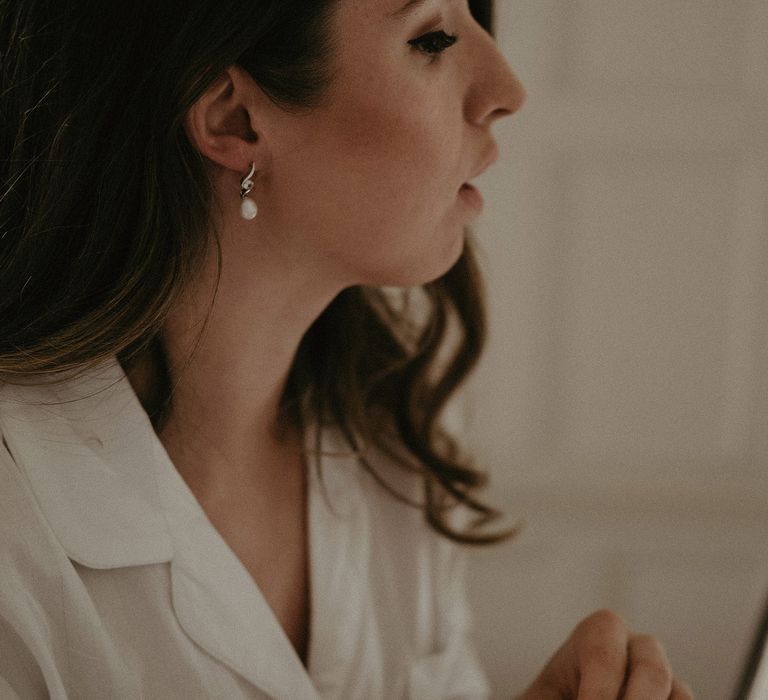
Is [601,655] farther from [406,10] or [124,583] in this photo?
[406,10]

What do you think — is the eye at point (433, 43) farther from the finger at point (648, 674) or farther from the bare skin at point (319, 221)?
the finger at point (648, 674)

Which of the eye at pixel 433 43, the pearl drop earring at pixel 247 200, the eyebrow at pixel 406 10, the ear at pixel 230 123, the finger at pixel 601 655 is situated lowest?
the finger at pixel 601 655

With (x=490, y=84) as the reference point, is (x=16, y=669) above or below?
below

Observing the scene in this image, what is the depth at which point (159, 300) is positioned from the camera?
2.91ft

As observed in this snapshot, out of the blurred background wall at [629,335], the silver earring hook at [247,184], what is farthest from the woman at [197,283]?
the blurred background wall at [629,335]

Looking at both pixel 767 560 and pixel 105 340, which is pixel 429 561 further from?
pixel 767 560

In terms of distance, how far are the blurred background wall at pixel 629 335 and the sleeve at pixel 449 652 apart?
49 centimetres

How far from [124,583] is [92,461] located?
13cm

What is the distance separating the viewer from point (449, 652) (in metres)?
1.23

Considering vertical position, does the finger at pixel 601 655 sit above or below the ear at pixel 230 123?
below

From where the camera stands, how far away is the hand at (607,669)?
0.89 m

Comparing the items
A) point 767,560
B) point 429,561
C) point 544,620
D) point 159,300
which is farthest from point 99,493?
point 767,560

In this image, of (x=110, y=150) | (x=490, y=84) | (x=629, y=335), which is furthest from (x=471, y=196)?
(x=629, y=335)

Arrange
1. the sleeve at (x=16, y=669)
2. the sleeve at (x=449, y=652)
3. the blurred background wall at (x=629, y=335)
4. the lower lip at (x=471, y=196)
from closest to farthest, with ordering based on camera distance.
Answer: the sleeve at (x=16, y=669), the lower lip at (x=471, y=196), the sleeve at (x=449, y=652), the blurred background wall at (x=629, y=335)
